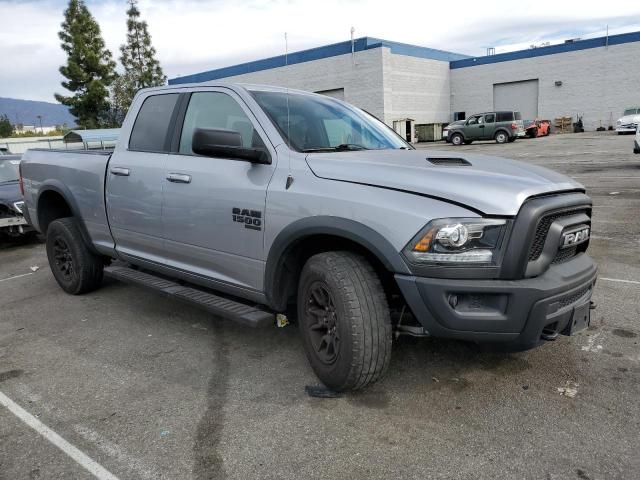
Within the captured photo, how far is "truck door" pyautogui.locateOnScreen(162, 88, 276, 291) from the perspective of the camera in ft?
11.6

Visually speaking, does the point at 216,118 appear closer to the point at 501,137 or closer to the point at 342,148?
the point at 342,148

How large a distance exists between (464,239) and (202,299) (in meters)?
2.02

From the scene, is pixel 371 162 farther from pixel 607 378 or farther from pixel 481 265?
pixel 607 378

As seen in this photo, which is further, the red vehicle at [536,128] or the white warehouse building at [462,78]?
the white warehouse building at [462,78]

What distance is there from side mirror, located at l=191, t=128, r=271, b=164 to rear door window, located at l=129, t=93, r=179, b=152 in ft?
3.40

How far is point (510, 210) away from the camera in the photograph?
272 centimetres

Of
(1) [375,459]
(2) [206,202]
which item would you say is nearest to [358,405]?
(1) [375,459]

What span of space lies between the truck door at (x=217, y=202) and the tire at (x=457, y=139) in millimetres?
29127

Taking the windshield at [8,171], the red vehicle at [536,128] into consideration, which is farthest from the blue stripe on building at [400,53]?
the windshield at [8,171]

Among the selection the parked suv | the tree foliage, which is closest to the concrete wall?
the parked suv

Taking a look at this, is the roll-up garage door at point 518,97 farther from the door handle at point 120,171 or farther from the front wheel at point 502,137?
the door handle at point 120,171

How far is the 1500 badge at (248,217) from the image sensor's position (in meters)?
3.48

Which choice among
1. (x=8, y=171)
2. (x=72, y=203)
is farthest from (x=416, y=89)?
(x=72, y=203)

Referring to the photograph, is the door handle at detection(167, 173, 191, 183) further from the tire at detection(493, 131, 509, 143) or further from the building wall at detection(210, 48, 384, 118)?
the building wall at detection(210, 48, 384, 118)
